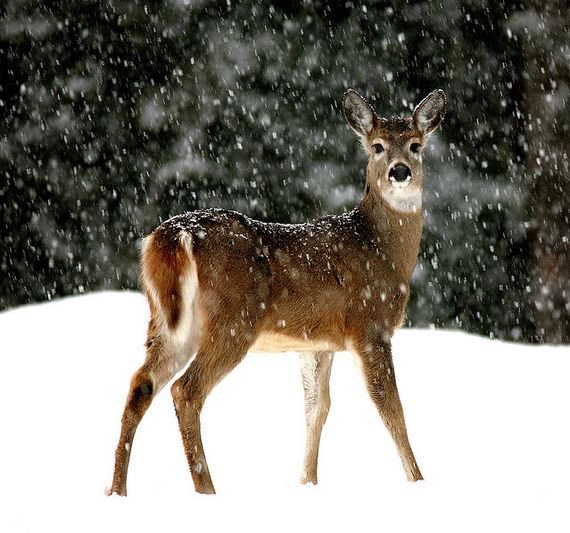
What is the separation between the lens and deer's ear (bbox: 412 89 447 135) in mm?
7164

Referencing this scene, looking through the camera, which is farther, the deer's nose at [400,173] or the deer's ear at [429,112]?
the deer's ear at [429,112]

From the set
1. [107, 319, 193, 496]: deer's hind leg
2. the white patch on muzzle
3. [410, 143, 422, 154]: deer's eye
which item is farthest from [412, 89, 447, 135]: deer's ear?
[107, 319, 193, 496]: deer's hind leg

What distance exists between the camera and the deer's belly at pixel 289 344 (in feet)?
20.5

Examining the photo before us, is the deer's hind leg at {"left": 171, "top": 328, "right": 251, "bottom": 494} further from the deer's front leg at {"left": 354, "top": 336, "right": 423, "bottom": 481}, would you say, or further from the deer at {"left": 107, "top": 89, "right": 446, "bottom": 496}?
the deer's front leg at {"left": 354, "top": 336, "right": 423, "bottom": 481}

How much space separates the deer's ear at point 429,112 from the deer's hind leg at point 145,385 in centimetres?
210

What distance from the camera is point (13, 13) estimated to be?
51.0 feet

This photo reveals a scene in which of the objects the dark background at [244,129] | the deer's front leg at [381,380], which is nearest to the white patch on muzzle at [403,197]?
the deer's front leg at [381,380]

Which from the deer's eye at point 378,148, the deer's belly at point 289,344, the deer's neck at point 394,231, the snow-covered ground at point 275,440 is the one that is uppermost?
the deer's eye at point 378,148

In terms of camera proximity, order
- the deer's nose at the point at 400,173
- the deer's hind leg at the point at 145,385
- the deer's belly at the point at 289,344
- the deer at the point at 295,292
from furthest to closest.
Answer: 1. the deer's nose at the point at 400,173
2. the deer's belly at the point at 289,344
3. the deer at the point at 295,292
4. the deer's hind leg at the point at 145,385

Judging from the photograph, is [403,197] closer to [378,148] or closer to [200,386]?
[378,148]

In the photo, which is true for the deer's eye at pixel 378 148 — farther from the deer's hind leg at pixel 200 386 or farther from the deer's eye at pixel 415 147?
the deer's hind leg at pixel 200 386

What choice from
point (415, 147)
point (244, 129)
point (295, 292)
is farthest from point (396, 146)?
point (244, 129)

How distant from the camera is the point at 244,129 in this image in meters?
15.1

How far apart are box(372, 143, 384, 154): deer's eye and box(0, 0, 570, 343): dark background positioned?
7223 mm
